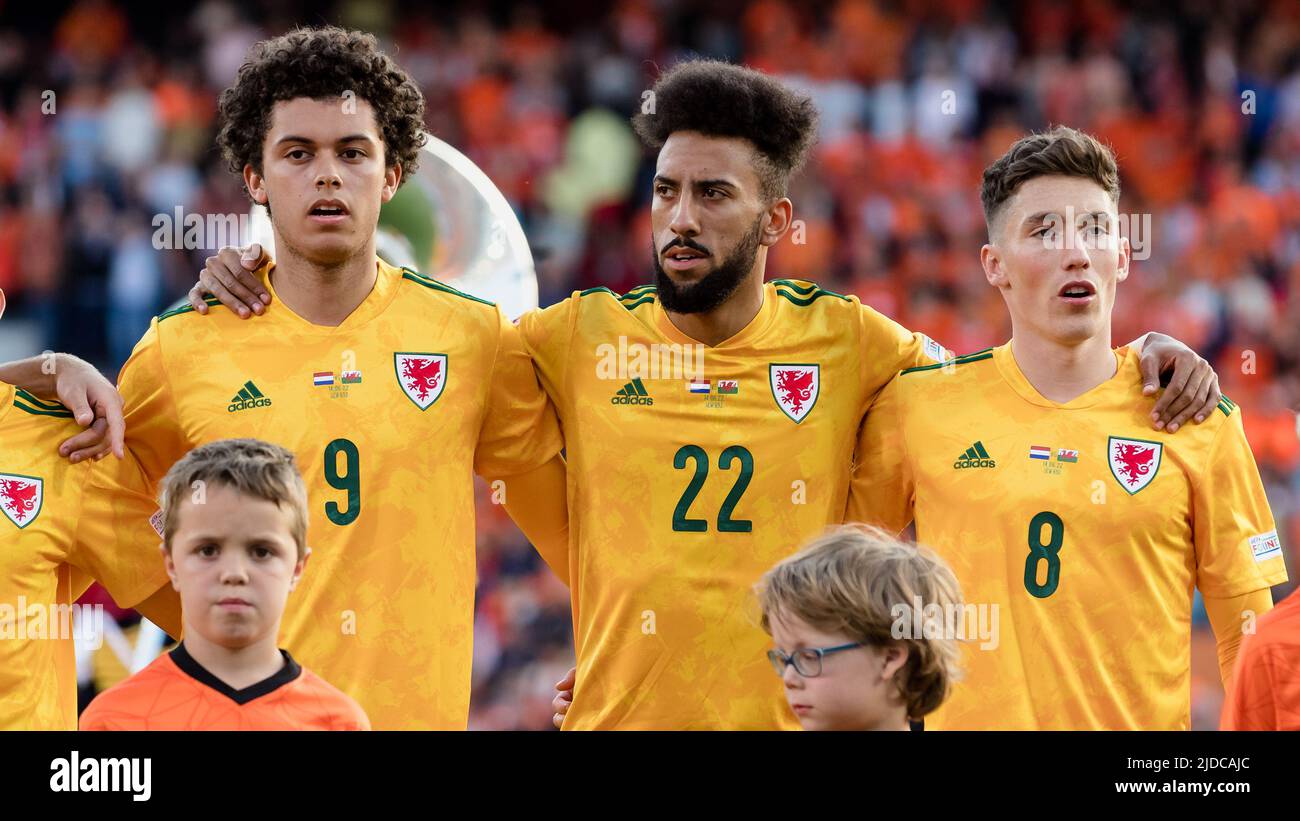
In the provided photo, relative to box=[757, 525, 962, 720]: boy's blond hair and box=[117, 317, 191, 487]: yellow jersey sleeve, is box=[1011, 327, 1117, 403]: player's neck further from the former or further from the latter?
box=[117, 317, 191, 487]: yellow jersey sleeve

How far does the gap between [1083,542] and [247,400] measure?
203 cm

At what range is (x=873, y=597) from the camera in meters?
3.28

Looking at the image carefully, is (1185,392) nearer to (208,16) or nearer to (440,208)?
(440,208)

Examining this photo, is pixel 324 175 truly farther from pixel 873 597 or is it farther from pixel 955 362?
pixel 873 597

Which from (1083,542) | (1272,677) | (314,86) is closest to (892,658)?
(1272,677)

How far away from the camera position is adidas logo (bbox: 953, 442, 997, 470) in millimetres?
4223

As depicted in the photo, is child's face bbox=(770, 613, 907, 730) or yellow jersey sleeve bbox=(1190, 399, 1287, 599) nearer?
child's face bbox=(770, 613, 907, 730)

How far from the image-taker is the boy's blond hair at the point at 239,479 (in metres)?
3.37

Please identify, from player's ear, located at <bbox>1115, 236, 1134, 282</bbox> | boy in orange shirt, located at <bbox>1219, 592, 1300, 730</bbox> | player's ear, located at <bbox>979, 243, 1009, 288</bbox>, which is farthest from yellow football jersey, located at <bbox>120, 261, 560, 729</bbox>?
boy in orange shirt, located at <bbox>1219, 592, 1300, 730</bbox>

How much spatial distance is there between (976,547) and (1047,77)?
31.6ft
